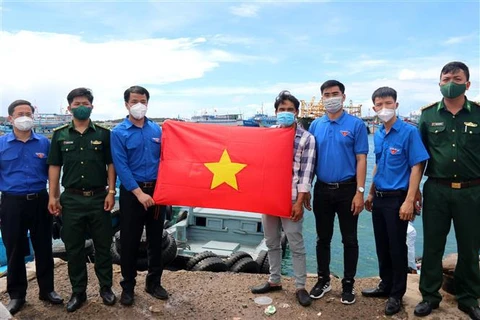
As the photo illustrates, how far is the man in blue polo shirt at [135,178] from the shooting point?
401 centimetres

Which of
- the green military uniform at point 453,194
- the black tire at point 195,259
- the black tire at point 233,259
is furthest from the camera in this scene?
the black tire at point 233,259

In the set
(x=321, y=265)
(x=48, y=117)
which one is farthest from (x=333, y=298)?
(x=48, y=117)

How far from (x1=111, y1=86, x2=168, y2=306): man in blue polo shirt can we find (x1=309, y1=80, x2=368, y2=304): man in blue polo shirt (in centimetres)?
179

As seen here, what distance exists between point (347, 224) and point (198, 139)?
74.2 inches

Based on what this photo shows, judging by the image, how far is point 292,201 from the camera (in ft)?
13.3

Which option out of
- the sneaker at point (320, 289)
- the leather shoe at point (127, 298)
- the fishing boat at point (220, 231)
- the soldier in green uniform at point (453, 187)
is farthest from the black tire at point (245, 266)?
the soldier in green uniform at point (453, 187)

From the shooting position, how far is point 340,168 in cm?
392

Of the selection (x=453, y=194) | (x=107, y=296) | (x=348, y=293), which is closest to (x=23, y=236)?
(x=107, y=296)

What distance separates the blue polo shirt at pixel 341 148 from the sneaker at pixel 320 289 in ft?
4.10

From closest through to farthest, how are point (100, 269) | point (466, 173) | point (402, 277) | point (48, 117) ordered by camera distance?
point (466, 173)
point (402, 277)
point (100, 269)
point (48, 117)

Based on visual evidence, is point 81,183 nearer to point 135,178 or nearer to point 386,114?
point 135,178

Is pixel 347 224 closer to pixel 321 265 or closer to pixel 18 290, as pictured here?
pixel 321 265

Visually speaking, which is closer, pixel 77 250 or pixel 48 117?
pixel 77 250

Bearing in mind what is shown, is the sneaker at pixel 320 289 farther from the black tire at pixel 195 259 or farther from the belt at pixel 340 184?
the black tire at pixel 195 259
